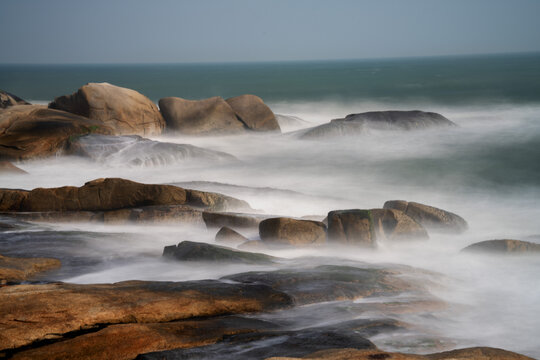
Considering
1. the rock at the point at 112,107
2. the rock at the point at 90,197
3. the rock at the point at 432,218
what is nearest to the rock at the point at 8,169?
the rock at the point at 90,197

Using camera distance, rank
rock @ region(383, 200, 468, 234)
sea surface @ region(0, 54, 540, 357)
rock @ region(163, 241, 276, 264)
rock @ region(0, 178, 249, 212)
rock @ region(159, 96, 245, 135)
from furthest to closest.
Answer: rock @ region(159, 96, 245, 135), rock @ region(383, 200, 468, 234), rock @ region(0, 178, 249, 212), rock @ region(163, 241, 276, 264), sea surface @ region(0, 54, 540, 357)

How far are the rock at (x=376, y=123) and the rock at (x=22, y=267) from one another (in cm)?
1909

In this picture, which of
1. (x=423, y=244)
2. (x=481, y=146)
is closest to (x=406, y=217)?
(x=423, y=244)

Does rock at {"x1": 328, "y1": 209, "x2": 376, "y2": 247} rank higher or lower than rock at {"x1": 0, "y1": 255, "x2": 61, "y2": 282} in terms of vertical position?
higher

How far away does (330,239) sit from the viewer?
8883 mm

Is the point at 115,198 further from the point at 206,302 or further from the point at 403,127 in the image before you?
the point at 403,127

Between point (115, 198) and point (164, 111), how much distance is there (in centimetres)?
1537

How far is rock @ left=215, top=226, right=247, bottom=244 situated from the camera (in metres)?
8.80

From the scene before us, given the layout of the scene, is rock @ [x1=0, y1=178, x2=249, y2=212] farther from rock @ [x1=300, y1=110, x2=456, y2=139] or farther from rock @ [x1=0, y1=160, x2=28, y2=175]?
rock @ [x1=300, y1=110, x2=456, y2=139]

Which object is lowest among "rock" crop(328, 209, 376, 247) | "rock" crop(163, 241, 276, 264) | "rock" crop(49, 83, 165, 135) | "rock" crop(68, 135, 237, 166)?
"rock" crop(163, 241, 276, 264)

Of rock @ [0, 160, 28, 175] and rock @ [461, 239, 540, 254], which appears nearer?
rock @ [461, 239, 540, 254]

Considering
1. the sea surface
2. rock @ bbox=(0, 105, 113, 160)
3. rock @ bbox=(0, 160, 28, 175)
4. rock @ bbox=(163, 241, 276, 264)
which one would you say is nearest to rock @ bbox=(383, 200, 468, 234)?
the sea surface

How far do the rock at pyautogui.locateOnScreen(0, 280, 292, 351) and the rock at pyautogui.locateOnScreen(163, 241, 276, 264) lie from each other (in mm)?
1416

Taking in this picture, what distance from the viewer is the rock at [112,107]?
73.7ft
